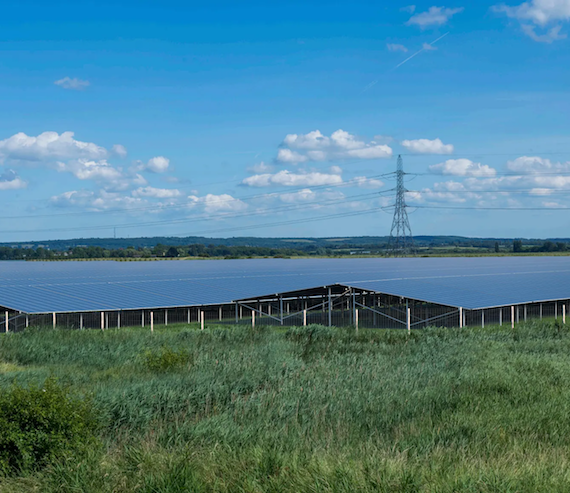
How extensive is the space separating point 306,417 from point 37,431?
5.16 m

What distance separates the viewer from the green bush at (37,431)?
10.0m

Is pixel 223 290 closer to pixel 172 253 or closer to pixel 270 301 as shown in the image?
pixel 270 301

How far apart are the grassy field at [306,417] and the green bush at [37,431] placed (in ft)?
0.48

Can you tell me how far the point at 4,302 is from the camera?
3638 centimetres

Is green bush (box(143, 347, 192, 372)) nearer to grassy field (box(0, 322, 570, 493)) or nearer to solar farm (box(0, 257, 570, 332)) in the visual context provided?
grassy field (box(0, 322, 570, 493))

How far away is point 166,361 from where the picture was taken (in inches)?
728

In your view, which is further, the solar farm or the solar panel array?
the solar panel array

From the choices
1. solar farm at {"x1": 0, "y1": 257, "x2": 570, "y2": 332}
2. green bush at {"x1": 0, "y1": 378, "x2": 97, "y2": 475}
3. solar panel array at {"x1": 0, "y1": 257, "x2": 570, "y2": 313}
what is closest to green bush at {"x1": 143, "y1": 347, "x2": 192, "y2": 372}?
green bush at {"x1": 0, "y1": 378, "x2": 97, "y2": 475}

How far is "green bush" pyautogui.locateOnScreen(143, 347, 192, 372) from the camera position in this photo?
60.0ft

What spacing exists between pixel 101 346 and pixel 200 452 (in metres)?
14.3

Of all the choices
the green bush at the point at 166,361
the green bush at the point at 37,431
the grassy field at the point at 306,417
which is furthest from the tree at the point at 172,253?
the green bush at the point at 37,431

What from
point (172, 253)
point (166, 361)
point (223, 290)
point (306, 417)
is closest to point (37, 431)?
point (306, 417)

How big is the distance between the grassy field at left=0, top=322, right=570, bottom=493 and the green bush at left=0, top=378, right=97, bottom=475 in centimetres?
15

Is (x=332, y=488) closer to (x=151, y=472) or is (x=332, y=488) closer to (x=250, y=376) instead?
(x=151, y=472)
